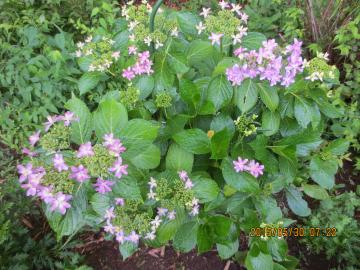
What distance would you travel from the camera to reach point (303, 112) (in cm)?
134

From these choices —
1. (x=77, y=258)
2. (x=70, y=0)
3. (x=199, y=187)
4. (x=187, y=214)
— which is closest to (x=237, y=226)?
(x=187, y=214)

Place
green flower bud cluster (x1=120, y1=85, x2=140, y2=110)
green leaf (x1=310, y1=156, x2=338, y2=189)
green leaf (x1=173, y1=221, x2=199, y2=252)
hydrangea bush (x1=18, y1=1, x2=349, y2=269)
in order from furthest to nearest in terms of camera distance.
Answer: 1. green leaf (x1=310, y1=156, x2=338, y2=189)
2. green leaf (x1=173, y1=221, x2=199, y2=252)
3. green flower bud cluster (x1=120, y1=85, x2=140, y2=110)
4. hydrangea bush (x1=18, y1=1, x2=349, y2=269)

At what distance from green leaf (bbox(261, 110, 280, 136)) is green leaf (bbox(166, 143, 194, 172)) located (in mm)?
313

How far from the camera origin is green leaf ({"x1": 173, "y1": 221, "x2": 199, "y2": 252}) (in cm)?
146

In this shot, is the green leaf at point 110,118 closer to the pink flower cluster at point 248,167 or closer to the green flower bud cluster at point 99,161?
the green flower bud cluster at point 99,161

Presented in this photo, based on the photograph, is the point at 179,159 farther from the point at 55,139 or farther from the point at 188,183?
the point at 55,139

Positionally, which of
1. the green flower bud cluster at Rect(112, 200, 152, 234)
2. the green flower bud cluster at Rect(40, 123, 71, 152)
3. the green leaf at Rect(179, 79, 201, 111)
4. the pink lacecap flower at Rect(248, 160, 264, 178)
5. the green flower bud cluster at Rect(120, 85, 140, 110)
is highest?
the green leaf at Rect(179, 79, 201, 111)

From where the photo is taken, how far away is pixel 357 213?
2277 mm

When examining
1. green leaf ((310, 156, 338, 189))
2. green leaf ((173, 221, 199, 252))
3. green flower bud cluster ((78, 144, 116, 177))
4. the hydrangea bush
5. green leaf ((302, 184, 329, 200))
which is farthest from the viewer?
green leaf ((302, 184, 329, 200))

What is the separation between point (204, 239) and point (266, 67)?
2.27 feet

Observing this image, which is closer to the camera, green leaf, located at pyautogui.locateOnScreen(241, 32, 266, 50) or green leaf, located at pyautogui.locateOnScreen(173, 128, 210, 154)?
green leaf, located at pyautogui.locateOnScreen(173, 128, 210, 154)

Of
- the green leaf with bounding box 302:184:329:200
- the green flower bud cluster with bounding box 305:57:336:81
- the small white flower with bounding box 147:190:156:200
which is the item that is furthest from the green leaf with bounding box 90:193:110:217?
the green leaf with bounding box 302:184:329:200

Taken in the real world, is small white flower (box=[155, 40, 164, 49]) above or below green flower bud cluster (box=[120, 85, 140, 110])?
above

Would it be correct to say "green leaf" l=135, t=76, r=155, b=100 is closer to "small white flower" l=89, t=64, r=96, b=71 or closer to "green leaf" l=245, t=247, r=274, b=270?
"small white flower" l=89, t=64, r=96, b=71
